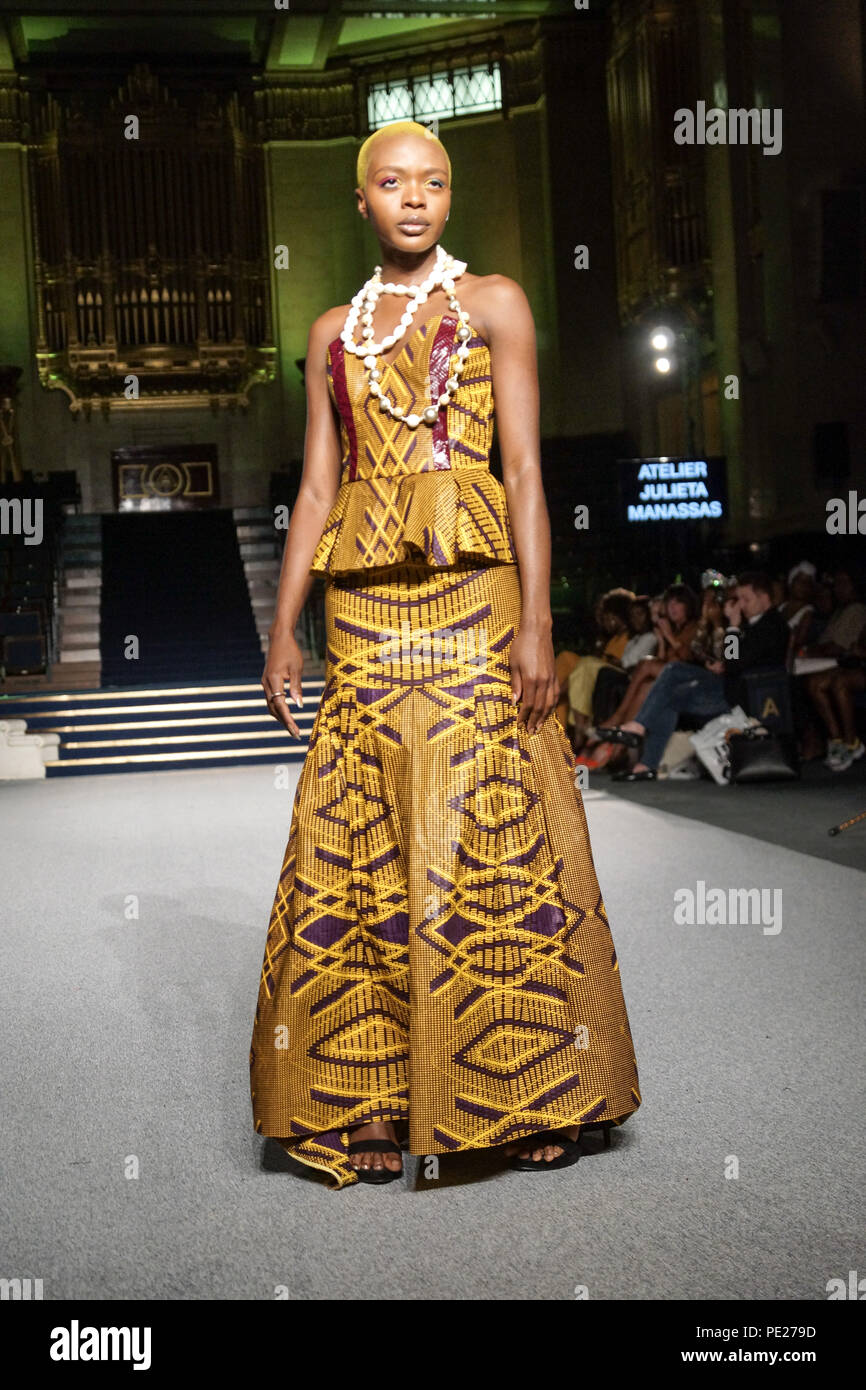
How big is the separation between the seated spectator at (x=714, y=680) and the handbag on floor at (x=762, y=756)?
22 cm

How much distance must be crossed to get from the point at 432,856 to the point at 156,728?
30.4 feet

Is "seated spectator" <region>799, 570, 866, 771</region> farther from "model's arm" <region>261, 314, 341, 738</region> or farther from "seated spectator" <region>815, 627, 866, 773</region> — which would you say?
"model's arm" <region>261, 314, 341, 738</region>

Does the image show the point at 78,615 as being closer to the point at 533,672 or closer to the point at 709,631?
the point at 709,631

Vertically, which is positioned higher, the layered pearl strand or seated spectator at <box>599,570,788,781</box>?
the layered pearl strand

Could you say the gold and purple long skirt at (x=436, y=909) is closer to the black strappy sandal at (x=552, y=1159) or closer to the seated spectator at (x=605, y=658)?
the black strappy sandal at (x=552, y=1159)

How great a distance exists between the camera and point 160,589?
15.8 meters

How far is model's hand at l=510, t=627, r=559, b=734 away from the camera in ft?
7.27

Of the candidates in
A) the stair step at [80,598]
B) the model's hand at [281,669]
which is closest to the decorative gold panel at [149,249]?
the stair step at [80,598]

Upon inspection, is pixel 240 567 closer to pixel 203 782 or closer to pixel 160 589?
pixel 160 589

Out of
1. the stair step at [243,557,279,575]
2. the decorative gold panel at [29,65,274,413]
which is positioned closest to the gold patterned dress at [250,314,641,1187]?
the stair step at [243,557,279,575]

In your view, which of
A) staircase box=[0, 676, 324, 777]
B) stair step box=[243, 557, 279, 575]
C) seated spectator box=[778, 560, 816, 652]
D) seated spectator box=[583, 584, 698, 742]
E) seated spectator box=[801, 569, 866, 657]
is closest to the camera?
seated spectator box=[801, 569, 866, 657]

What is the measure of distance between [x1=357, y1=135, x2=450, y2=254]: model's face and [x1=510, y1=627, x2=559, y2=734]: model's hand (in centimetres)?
64

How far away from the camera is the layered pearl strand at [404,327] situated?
2.25m

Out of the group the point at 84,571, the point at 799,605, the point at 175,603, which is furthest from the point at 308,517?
the point at 84,571
